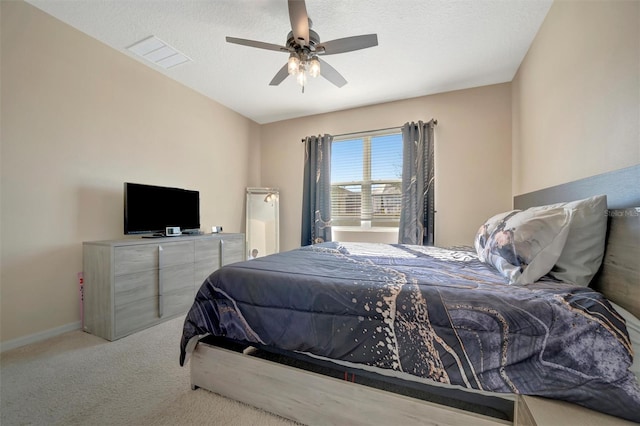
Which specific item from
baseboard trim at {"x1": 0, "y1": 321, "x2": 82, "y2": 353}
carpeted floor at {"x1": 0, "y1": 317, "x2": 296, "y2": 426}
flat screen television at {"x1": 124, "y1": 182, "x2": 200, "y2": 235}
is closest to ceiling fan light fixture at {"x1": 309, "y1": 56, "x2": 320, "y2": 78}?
flat screen television at {"x1": 124, "y1": 182, "x2": 200, "y2": 235}

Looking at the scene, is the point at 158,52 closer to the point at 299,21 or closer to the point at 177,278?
the point at 299,21

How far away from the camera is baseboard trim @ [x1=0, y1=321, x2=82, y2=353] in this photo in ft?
6.01

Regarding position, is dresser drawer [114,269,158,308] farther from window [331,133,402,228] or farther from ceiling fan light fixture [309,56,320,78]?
window [331,133,402,228]

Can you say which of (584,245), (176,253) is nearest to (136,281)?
(176,253)

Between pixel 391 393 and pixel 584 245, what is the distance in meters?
1.07

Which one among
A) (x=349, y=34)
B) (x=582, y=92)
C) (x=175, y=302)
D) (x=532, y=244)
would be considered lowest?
(x=175, y=302)

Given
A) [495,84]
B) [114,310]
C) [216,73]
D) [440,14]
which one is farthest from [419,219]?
[114,310]

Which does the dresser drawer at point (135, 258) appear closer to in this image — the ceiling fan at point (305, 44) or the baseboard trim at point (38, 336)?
the baseboard trim at point (38, 336)

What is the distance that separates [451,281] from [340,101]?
313 centimetres

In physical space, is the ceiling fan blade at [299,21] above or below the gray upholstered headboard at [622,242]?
above

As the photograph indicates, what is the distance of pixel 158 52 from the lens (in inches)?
98.0

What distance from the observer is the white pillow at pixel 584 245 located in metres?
1.05

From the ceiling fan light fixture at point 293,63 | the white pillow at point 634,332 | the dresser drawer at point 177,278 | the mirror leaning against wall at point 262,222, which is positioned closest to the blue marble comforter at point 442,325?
the white pillow at point 634,332

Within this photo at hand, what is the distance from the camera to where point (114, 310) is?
2033 millimetres
